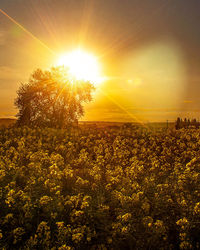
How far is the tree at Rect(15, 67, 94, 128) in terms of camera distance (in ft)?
114

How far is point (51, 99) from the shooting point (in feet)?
118

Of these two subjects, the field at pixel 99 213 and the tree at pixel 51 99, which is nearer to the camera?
the field at pixel 99 213

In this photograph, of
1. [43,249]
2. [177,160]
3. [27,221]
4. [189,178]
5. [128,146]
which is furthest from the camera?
[128,146]

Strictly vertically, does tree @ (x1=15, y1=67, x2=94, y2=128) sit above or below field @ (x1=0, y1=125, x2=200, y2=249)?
above

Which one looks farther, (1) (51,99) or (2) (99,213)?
(1) (51,99)

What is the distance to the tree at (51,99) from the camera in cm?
3478

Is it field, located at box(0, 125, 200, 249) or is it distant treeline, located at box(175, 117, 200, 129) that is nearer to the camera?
field, located at box(0, 125, 200, 249)

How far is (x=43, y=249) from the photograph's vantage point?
6215 millimetres

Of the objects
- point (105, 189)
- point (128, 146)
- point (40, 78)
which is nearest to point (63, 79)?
point (40, 78)

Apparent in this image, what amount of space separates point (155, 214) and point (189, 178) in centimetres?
341

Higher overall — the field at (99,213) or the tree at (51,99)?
the tree at (51,99)

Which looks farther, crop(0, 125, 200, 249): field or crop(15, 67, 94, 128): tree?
crop(15, 67, 94, 128): tree

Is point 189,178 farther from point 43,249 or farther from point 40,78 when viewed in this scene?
point 40,78

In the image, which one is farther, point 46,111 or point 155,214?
point 46,111
